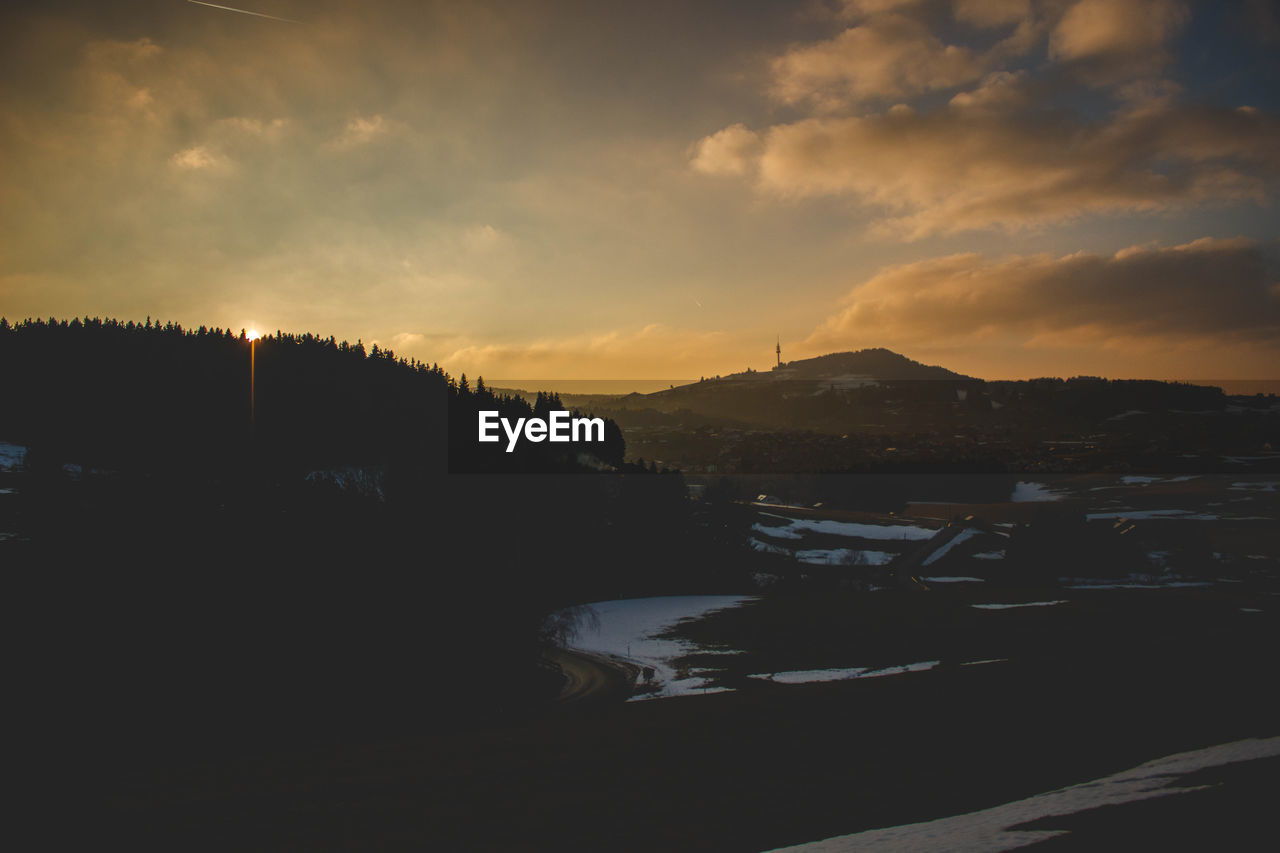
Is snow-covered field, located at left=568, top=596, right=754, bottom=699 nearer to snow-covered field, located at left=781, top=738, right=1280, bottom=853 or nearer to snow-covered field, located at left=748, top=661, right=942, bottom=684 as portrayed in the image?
snow-covered field, located at left=748, top=661, right=942, bottom=684

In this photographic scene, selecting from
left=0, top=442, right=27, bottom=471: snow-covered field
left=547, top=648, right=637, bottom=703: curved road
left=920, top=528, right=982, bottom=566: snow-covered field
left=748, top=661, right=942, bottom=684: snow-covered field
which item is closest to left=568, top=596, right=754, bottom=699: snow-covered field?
left=547, top=648, right=637, bottom=703: curved road

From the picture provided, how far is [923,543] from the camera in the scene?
486 ft

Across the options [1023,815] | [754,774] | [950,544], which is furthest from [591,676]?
[950,544]

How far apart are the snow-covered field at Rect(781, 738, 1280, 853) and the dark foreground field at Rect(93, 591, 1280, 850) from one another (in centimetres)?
99

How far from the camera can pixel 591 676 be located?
71.6 meters

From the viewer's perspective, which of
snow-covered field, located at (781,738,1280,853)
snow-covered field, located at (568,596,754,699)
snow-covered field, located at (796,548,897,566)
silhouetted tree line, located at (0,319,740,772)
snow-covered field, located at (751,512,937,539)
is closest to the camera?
snow-covered field, located at (781,738,1280,853)

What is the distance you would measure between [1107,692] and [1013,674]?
21.0ft

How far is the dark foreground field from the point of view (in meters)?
24.0

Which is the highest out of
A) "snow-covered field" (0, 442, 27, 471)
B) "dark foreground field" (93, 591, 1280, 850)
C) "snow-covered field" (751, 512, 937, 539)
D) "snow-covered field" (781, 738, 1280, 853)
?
"snow-covered field" (0, 442, 27, 471)

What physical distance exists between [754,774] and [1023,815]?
37.8 ft

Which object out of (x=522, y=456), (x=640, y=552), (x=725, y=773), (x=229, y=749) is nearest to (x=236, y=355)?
(x=522, y=456)

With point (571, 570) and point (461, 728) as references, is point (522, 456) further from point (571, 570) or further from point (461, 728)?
point (461, 728)

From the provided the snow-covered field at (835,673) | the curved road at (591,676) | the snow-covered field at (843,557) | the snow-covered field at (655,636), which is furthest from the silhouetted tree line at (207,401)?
the snow-covered field at (835,673)

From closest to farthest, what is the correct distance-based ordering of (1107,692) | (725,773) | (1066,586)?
(725,773)
(1107,692)
(1066,586)
